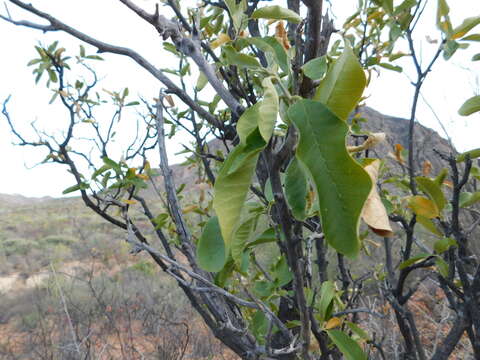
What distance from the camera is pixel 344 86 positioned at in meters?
0.38

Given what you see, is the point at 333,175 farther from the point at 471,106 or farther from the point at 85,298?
the point at 85,298

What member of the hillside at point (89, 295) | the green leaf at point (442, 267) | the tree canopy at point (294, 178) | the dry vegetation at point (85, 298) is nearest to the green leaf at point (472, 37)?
the tree canopy at point (294, 178)

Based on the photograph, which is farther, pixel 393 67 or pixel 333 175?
pixel 393 67

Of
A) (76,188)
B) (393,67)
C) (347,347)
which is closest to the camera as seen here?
(347,347)

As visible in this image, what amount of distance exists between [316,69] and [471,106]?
1.24ft

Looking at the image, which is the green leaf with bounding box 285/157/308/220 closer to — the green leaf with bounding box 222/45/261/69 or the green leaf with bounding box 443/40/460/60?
the green leaf with bounding box 222/45/261/69

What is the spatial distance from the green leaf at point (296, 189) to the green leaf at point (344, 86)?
130 mm

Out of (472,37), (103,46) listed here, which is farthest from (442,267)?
(103,46)

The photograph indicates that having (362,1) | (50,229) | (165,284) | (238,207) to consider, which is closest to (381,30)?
(362,1)

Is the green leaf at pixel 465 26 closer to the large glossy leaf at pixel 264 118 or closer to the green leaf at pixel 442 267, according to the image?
the green leaf at pixel 442 267

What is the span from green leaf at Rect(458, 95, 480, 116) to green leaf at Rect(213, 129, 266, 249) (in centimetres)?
49

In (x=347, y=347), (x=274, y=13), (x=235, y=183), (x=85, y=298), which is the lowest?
(x=85, y=298)

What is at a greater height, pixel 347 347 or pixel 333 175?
pixel 333 175

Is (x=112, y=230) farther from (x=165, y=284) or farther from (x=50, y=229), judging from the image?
(x=165, y=284)
